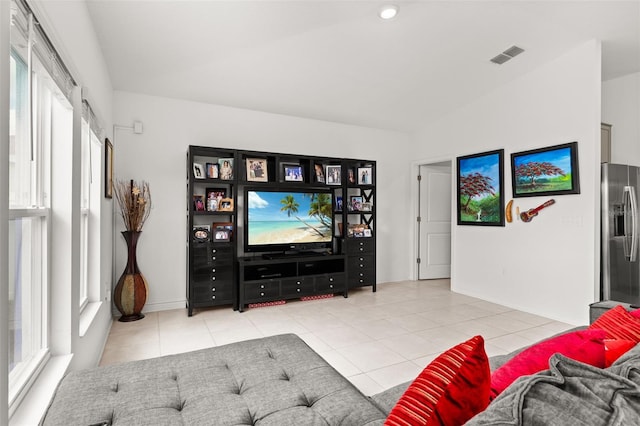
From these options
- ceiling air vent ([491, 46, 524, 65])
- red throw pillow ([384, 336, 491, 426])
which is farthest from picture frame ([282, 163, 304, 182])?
red throw pillow ([384, 336, 491, 426])

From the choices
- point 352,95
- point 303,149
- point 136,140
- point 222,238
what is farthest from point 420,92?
point 136,140

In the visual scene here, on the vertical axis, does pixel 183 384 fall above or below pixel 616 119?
below

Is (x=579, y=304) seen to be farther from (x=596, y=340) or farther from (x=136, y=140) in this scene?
(x=136, y=140)

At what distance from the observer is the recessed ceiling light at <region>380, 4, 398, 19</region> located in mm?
2809

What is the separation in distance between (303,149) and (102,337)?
3245mm

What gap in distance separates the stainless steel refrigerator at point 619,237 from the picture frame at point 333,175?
294 cm

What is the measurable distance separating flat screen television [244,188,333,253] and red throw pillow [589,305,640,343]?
3372mm

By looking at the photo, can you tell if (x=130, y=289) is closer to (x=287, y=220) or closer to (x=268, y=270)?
(x=268, y=270)

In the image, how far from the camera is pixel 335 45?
3.27 meters

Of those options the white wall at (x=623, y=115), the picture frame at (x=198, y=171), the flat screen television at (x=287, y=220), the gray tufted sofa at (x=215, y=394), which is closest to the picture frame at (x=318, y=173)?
the flat screen television at (x=287, y=220)

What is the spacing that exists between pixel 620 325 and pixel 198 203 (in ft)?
12.1

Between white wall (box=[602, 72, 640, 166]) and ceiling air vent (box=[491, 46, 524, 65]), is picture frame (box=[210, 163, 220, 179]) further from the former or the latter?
white wall (box=[602, 72, 640, 166])

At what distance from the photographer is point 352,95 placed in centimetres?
431

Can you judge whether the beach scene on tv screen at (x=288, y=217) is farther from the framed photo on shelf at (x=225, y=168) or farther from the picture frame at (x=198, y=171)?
the picture frame at (x=198, y=171)
